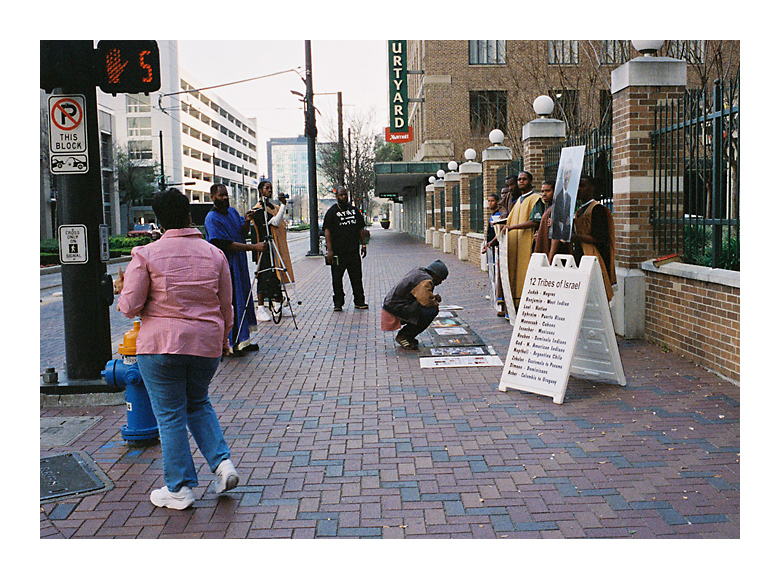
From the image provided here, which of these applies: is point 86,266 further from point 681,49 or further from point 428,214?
point 428,214

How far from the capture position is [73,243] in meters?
6.11

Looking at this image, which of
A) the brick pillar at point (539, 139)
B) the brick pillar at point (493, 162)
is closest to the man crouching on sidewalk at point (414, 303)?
the brick pillar at point (539, 139)

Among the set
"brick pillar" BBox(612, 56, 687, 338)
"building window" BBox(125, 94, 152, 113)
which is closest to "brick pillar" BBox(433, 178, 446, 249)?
"brick pillar" BBox(612, 56, 687, 338)

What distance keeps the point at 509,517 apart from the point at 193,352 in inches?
75.8

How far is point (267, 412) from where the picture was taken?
5.84 meters

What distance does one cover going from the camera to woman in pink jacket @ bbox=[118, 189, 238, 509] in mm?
3816

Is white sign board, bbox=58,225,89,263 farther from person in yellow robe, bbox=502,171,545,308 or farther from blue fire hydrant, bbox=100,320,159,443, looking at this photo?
person in yellow robe, bbox=502,171,545,308

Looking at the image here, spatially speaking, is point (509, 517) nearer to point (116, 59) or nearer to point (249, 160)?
point (116, 59)

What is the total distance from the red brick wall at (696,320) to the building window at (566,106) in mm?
10303

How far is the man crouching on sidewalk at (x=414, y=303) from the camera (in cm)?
811

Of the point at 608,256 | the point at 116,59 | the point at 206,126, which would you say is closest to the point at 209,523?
the point at 116,59

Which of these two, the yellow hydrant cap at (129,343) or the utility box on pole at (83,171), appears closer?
the yellow hydrant cap at (129,343)

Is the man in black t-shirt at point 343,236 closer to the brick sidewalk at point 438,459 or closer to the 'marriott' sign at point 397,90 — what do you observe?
the brick sidewalk at point 438,459

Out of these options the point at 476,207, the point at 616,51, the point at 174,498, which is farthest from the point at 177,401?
the point at 476,207
